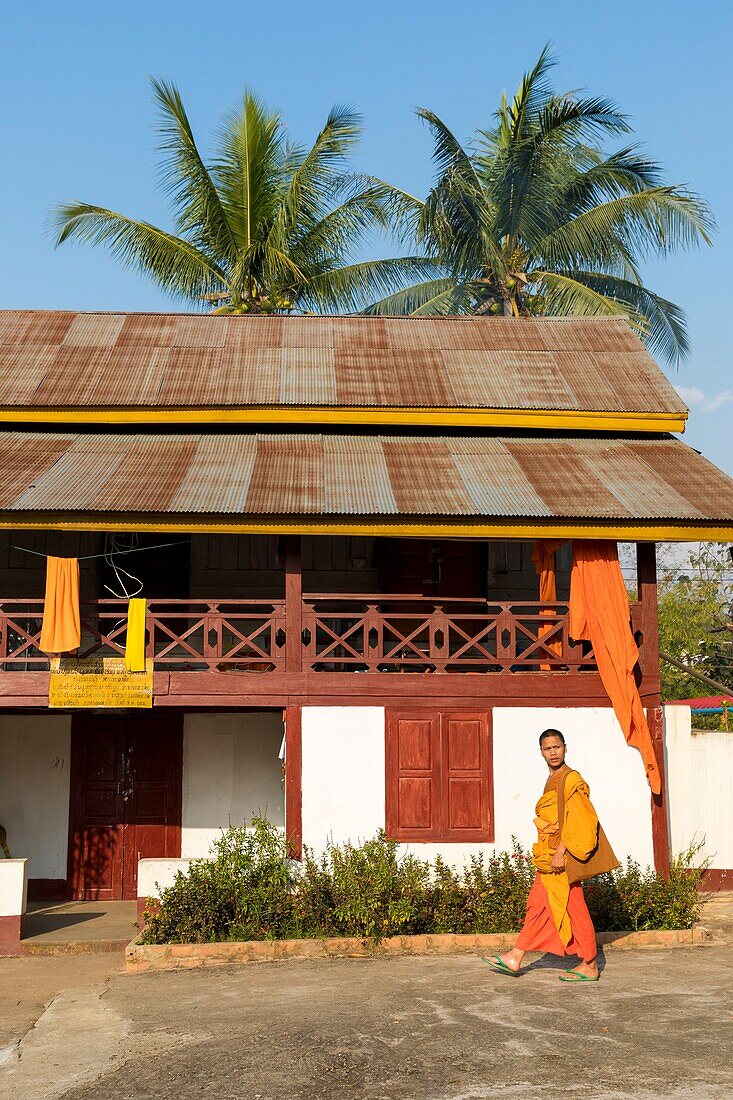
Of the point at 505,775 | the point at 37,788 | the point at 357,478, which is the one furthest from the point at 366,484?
the point at 37,788

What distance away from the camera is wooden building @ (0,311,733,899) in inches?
468

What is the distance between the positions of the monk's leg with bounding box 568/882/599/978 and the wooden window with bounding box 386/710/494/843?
3.15m

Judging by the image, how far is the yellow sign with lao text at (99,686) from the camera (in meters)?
12.0

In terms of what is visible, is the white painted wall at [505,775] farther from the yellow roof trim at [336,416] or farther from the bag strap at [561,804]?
the yellow roof trim at [336,416]

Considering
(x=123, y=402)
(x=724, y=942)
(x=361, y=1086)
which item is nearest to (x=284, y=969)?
(x=361, y=1086)

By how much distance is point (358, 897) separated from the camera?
419 inches

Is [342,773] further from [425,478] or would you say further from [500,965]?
[500,965]

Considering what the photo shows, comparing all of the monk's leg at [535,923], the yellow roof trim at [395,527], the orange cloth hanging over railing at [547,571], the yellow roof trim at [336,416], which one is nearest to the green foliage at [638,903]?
the monk's leg at [535,923]

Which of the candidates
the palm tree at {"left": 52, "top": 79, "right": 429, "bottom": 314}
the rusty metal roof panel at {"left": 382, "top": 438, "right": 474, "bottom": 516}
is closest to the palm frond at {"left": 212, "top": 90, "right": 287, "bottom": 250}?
the palm tree at {"left": 52, "top": 79, "right": 429, "bottom": 314}

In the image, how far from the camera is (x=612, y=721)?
39.8ft

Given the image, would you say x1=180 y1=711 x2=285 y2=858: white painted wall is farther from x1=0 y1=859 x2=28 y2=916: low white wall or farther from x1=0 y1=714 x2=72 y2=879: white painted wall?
x1=0 y1=859 x2=28 y2=916: low white wall

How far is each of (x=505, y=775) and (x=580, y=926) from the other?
3.42m

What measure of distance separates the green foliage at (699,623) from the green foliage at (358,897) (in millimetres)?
13420

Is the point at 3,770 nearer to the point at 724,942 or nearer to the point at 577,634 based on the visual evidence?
the point at 577,634
